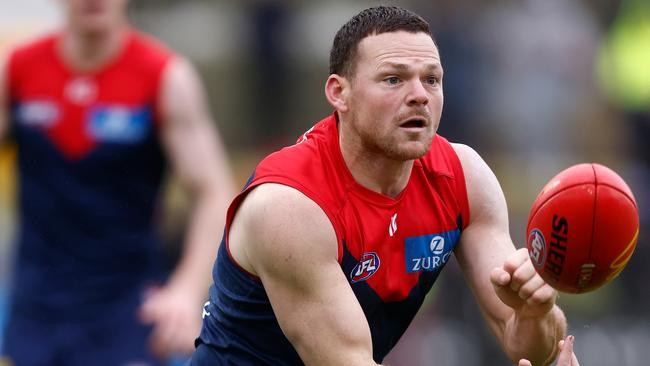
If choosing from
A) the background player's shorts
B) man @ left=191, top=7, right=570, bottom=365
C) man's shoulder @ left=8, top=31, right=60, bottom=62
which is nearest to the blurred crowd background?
man's shoulder @ left=8, top=31, right=60, bottom=62

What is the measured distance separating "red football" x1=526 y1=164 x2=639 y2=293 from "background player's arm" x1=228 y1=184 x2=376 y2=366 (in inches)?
27.5

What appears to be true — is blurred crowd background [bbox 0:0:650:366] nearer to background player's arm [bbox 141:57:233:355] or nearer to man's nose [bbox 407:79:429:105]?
background player's arm [bbox 141:57:233:355]

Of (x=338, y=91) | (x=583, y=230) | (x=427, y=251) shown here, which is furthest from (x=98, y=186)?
(x=583, y=230)

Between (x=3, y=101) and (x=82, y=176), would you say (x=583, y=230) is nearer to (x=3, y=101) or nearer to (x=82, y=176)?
(x=82, y=176)

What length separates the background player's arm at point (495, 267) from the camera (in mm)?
5719

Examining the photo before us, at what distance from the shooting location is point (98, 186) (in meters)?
7.90

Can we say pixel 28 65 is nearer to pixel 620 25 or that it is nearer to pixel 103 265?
pixel 103 265

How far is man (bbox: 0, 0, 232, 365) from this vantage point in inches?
308

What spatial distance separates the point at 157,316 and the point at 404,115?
276 cm

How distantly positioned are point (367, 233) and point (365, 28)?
2.46 ft

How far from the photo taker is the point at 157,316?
7754 millimetres

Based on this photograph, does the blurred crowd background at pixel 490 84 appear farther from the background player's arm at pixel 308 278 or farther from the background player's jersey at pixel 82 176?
the background player's arm at pixel 308 278

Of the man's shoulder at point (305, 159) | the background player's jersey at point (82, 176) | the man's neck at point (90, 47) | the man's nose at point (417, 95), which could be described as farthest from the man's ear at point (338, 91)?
the man's neck at point (90, 47)

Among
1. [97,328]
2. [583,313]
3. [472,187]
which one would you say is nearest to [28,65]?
[97,328]
